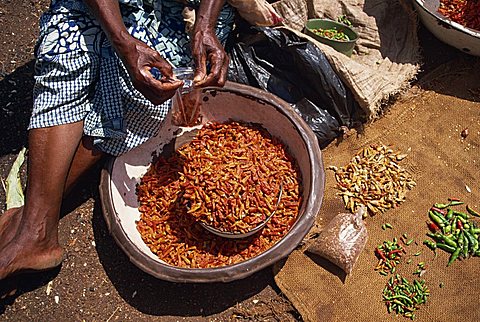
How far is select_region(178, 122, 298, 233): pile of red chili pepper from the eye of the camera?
2.42 metres

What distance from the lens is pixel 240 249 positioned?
2594 millimetres

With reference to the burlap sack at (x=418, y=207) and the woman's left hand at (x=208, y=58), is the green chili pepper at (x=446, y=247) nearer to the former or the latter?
the burlap sack at (x=418, y=207)

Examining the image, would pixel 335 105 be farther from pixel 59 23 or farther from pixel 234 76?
pixel 59 23

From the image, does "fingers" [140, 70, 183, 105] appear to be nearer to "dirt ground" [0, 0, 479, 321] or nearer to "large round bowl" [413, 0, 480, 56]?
"dirt ground" [0, 0, 479, 321]

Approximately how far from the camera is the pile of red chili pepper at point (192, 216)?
2531 millimetres

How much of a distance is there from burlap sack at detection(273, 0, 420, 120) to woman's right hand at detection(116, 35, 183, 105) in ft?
3.95

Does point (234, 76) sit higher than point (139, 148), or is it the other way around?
point (234, 76)

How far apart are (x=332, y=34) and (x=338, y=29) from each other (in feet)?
0.30

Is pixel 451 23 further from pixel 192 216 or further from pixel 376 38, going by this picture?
pixel 192 216

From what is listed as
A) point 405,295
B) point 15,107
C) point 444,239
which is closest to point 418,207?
point 444,239

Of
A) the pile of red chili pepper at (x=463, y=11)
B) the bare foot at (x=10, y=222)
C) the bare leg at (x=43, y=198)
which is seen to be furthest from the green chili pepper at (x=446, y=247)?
the bare foot at (x=10, y=222)

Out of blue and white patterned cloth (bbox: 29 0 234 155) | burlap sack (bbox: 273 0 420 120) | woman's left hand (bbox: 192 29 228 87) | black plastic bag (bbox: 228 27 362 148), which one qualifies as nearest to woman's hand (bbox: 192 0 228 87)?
woman's left hand (bbox: 192 29 228 87)

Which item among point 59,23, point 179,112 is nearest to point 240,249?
point 179,112

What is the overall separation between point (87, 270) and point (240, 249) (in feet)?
2.84
